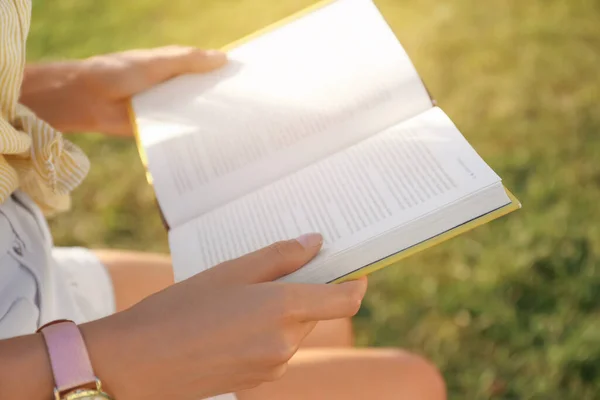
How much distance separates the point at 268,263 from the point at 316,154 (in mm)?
258

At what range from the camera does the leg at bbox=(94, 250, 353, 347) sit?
1085mm

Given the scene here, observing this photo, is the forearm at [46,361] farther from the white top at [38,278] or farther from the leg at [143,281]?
the leg at [143,281]

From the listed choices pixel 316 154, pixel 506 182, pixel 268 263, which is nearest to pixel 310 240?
pixel 268 263

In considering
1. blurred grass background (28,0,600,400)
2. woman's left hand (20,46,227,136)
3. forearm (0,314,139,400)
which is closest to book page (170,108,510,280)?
forearm (0,314,139,400)

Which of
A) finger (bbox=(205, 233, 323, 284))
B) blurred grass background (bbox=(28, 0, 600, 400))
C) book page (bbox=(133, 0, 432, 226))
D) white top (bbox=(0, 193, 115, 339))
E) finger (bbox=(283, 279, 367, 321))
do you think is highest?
book page (bbox=(133, 0, 432, 226))

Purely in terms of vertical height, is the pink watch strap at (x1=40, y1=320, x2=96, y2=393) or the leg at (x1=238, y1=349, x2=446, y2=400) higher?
the pink watch strap at (x1=40, y1=320, x2=96, y2=393)

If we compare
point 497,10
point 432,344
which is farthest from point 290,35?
point 497,10

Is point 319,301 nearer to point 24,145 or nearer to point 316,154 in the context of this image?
point 316,154

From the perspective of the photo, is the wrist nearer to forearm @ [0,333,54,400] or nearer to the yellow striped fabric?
forearm @ [0,333,54,400]

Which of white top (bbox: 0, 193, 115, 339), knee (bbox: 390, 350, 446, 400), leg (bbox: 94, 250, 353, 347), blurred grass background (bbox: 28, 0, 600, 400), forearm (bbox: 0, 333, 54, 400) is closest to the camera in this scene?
forearm (bbox: 0, 333, 54, 400)

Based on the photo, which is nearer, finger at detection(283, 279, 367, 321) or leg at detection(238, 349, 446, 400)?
finger at detection(283, 279, 367, 321)

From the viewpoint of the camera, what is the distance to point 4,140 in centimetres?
84

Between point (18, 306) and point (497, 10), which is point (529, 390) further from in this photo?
point (497, 10)

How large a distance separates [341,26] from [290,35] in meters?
0.08
